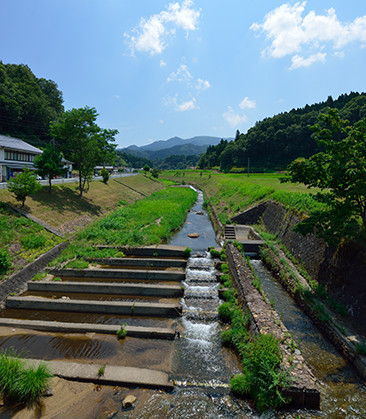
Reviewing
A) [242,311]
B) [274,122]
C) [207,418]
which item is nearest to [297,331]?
[242,311]

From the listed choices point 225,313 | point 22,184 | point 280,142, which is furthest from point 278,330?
point 280,142

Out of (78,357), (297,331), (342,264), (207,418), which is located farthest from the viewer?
(342,264)

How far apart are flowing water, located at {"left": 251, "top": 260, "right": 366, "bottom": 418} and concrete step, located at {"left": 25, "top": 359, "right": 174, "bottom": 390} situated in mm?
3902

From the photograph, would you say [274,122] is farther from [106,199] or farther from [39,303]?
[39,303]

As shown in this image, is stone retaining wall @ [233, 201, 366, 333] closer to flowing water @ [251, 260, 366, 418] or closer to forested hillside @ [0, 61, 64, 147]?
flowing water @ [251, 260, 366, 418]

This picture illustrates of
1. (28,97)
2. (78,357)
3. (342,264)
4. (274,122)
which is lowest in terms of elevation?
(78,357)

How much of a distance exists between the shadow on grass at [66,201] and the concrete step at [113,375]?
60.0 feet

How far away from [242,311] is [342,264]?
18.1ft

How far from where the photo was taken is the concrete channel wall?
6.43 metres

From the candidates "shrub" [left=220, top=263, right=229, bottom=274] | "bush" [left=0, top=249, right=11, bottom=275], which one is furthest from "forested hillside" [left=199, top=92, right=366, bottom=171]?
"bush" [left=0, top=249, right=11, bottom=275]

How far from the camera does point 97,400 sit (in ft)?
22.4

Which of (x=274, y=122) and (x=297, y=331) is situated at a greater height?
(x=274, y=122)

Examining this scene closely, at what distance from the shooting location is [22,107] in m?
59.5

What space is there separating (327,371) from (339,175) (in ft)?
24.9
